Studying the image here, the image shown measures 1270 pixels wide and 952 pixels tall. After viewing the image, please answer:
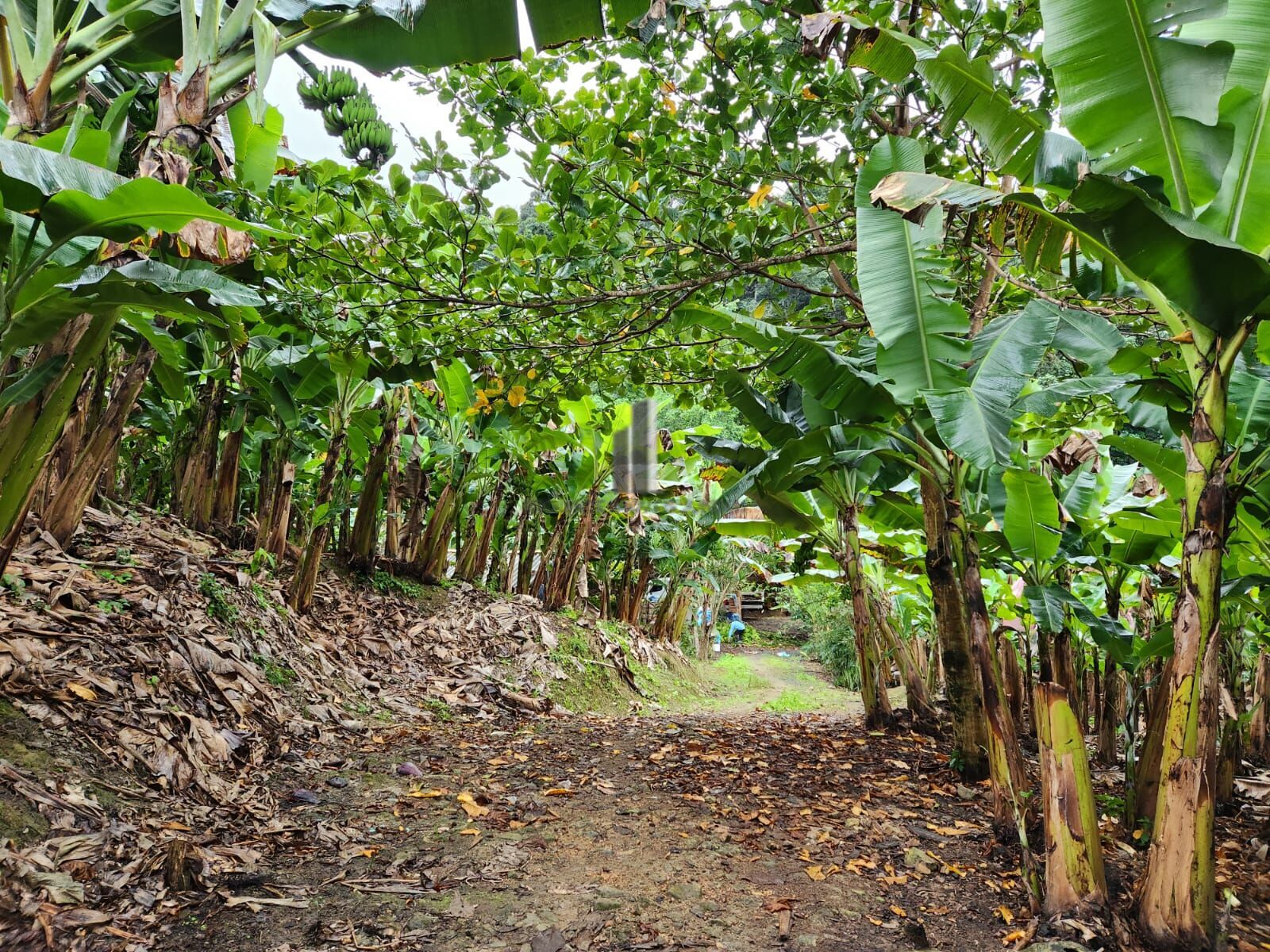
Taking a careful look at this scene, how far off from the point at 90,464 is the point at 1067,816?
15.9ft

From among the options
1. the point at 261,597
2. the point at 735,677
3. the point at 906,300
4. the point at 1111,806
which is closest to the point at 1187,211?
the point at 906,300

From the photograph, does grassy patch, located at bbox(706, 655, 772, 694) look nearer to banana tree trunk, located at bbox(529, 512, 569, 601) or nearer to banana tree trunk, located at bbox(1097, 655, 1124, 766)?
banana tree trunk, located at bbox(529, 512, 569, 601)

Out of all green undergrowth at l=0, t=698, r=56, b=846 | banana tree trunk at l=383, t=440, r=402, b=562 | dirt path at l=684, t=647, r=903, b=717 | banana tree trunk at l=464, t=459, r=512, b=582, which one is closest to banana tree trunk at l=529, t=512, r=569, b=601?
banana tree trunk at l=464, t=459, r=512, b=582

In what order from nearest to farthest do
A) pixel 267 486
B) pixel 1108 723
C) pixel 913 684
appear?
pixel 1108 723
pixel 913 684
pixel 267 486

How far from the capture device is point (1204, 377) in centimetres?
208

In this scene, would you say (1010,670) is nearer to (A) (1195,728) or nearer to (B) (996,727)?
(B) (996,727)

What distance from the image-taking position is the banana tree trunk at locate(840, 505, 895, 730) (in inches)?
194

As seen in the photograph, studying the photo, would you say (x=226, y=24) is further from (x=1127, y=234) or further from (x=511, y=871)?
(x=511, y=871)

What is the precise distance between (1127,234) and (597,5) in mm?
2177

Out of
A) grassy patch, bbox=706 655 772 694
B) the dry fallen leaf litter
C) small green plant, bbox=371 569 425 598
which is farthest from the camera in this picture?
grassy patch, bbox=706 655 772 694

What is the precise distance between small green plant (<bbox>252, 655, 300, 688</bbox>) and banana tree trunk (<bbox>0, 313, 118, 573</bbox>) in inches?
75.7

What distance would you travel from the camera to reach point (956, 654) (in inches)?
151

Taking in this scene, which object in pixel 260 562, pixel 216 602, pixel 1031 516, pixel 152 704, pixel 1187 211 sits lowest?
pixel 152 704

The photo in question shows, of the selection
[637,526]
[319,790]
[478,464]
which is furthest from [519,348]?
→ [637,526]
